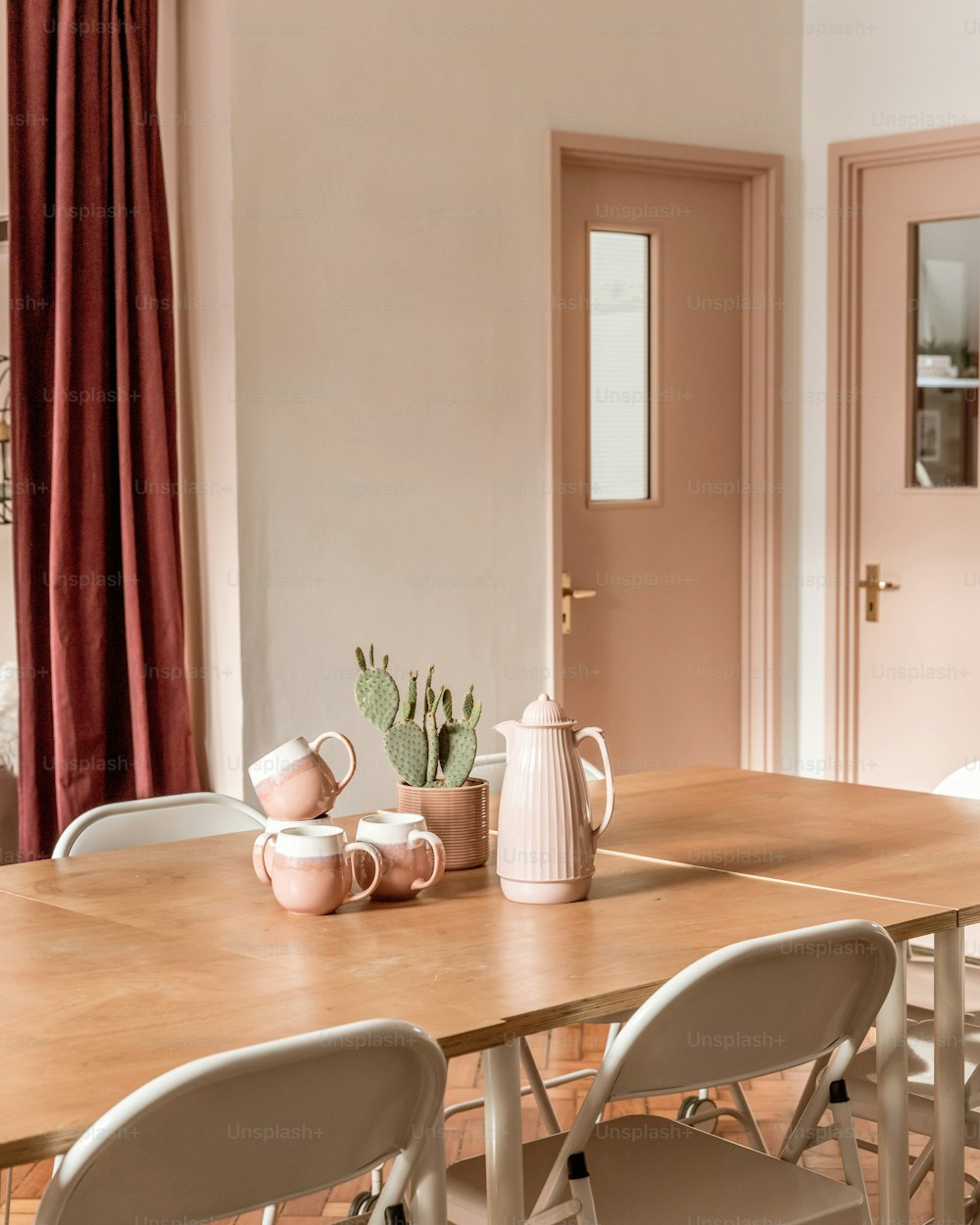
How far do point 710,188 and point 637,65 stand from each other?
18.2 inches

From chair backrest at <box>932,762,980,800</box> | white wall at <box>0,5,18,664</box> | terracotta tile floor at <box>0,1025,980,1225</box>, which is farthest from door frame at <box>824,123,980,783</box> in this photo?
white wall at <box>0,5,18,664</box>

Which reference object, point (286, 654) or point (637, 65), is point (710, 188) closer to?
point (637, 65)

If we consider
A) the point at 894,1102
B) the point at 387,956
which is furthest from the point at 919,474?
the point at 387,956

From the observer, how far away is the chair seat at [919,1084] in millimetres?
2359

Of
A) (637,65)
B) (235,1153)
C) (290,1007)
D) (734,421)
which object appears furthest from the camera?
(734,421)

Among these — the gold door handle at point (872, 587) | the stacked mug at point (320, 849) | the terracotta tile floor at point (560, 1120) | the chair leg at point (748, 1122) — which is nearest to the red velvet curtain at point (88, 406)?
the terracotta tile floor at point (560, 1120)

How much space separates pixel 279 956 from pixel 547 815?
427 mm

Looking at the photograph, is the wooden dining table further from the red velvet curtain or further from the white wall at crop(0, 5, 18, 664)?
the white wall at crop(0, 5, 18, 664)

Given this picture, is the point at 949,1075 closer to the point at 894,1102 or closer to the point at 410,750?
the point at 894,1102

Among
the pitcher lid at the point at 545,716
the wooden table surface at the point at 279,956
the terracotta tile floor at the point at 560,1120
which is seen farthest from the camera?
the terracotta tile floor at the point at 560,1120

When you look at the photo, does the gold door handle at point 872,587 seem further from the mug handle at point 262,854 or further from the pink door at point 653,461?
the mug handle at point 262,854

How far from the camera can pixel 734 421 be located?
16.4 ft

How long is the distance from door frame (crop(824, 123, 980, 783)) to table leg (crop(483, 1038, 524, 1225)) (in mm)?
3337

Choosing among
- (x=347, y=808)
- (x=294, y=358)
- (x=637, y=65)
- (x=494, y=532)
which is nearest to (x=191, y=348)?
(x=294, y=358)
